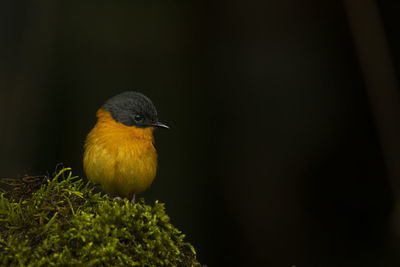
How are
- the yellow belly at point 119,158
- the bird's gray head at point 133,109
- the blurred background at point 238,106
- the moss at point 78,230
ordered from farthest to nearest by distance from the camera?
1. the blurred background at point 238,106
2. the bird's gray head at point 133,109
3. the yellow belly at point 119,158
4. the moss at point 78,230

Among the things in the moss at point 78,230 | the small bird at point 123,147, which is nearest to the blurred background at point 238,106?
the small bird at point 123,147

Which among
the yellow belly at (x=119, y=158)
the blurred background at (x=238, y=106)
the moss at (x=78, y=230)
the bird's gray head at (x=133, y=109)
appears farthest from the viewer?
the blurred background at (x=238, y=106)

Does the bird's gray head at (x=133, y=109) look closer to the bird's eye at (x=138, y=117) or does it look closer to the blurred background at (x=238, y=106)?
the bird's eye at (x=138, y=117)

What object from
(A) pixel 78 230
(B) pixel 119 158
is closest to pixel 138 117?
(B) pixel 119 158

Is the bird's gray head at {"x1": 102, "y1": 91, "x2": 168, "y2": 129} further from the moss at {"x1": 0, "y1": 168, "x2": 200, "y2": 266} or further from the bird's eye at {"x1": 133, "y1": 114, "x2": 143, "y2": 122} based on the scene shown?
the moss at {"x1": 0, "y1": 168, "x2": 200, "y2": 266}

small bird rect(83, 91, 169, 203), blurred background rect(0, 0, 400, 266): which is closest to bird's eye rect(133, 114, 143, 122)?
small bird rect(83, 91, 169, 203)

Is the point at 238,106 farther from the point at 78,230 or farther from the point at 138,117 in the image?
the point at 78,230
